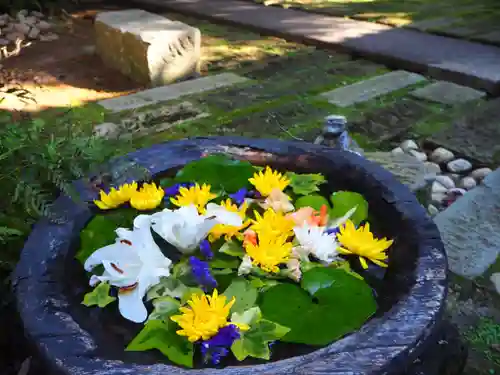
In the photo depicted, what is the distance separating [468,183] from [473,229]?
0.47 m

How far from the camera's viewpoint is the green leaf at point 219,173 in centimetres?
→ 162

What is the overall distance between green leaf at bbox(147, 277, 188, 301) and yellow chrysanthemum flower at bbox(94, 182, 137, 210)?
346mm

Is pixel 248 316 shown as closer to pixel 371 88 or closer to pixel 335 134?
pixel 335 134

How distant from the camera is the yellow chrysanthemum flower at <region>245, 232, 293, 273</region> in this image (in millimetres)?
1306

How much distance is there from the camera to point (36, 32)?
17.9 feet

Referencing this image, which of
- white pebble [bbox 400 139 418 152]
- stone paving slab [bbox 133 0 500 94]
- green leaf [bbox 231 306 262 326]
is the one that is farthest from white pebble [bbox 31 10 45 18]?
green leaf [bbox 231 306 262 326]

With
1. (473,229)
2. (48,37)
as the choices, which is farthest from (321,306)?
(48,37)

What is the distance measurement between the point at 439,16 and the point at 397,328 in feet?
16.4

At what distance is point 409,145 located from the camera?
3.14 m

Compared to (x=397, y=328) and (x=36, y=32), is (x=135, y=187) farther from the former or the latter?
(x=36, y=32)

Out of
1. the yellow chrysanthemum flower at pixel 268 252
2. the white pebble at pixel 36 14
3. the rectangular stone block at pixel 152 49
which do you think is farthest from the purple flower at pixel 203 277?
the white pebble at pixel 36 14

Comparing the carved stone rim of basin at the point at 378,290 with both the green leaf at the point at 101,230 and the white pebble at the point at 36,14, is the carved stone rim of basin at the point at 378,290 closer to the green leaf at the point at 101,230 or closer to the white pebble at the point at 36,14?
the green leaf at the point at 101,230

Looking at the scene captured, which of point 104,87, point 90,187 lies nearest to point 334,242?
point 90,187

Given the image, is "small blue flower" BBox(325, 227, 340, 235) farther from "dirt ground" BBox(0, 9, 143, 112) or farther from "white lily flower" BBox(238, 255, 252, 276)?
"dirt ground" BBox(0, 9, 143, 112)
